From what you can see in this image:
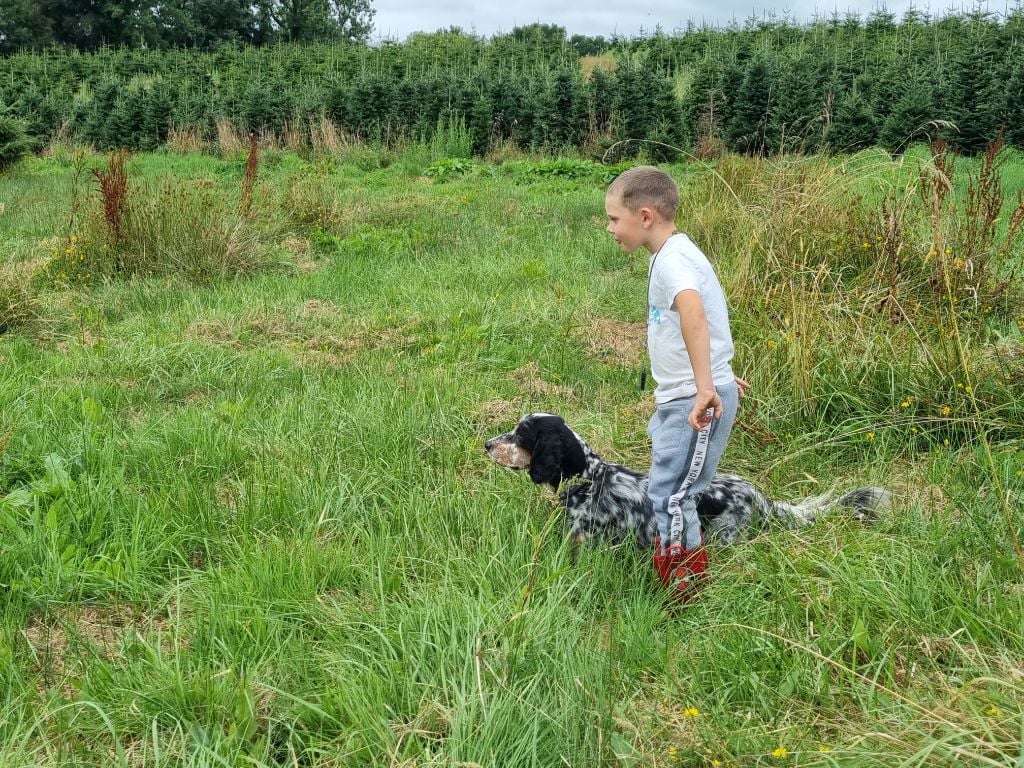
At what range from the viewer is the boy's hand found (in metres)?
2.75

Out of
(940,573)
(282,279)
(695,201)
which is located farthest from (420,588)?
(695,201)

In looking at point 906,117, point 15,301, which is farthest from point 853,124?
point 15,301

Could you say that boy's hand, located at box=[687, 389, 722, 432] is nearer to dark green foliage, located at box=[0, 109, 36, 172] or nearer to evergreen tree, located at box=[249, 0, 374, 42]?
dark green foliage, located at box=[0, 109, 36, 172]

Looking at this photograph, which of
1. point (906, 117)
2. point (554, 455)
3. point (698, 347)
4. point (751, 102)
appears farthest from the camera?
point (751, 102)

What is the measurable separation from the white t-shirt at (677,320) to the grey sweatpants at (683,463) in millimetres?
62

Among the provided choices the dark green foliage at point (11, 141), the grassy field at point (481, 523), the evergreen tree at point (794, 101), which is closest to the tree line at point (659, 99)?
the evergreen tree at point (794, 101)

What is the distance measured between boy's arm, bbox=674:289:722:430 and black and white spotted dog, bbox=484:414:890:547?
0.64 metres

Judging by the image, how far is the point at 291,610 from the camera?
2799 mm

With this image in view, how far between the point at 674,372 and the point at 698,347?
24 cm

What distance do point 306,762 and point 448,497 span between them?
4.51 ft

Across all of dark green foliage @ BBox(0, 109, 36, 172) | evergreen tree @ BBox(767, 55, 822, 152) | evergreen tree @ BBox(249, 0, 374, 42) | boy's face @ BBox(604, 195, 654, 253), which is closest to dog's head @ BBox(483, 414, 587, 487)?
boy's face @ BBox(604, 195, 654, 253)

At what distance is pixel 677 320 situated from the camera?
293cm

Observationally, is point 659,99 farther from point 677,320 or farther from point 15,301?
point 677,320

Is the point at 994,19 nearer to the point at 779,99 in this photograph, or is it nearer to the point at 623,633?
the point at 779,99
